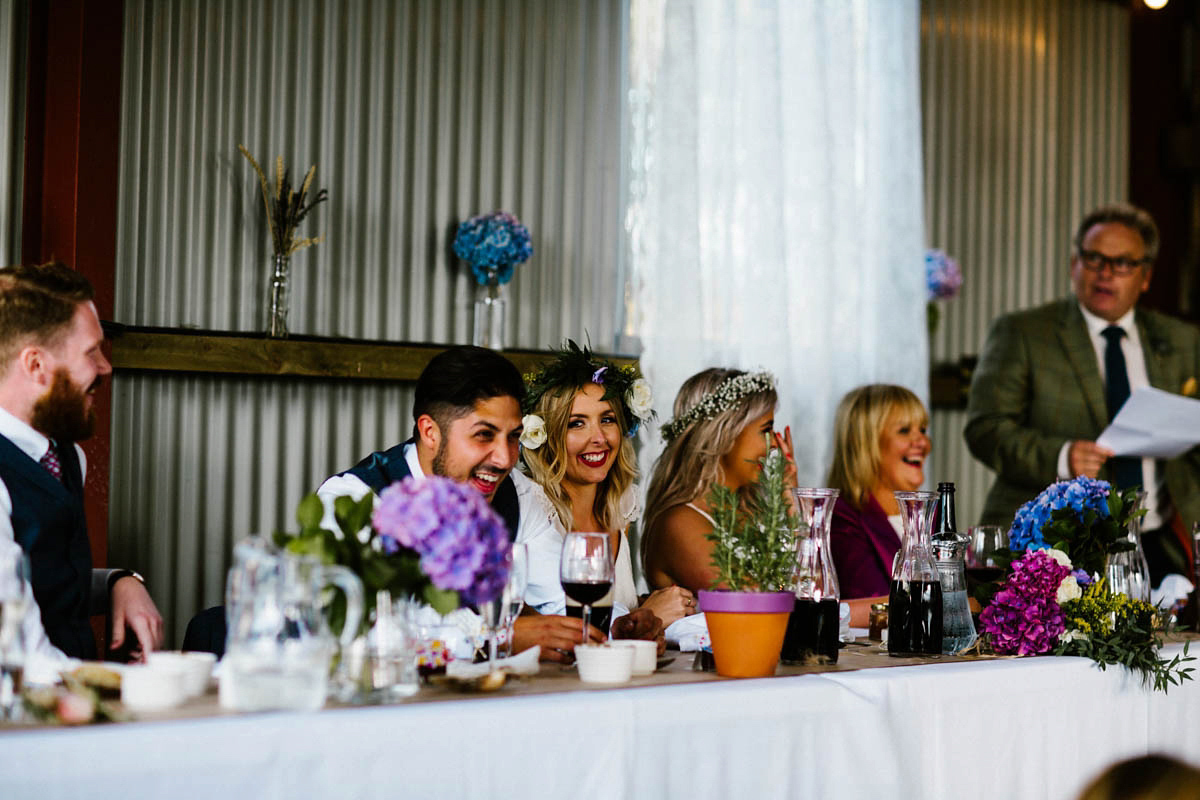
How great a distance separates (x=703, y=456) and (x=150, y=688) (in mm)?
1862

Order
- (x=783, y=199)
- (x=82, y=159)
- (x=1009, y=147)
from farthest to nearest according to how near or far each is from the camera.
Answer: (x=1009, y=147) → (x=783, y=199) → (x=82, y=159)

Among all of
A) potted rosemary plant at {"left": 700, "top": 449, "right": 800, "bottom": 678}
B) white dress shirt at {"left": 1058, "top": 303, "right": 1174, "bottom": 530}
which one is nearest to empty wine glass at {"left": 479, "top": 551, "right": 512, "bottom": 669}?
potted rosemary plant at {"left": 700, "top": 449, "right": 800, "bottom": 678}

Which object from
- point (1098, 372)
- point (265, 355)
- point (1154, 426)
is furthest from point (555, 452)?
point (1098, 372)

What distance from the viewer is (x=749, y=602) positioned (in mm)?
1797

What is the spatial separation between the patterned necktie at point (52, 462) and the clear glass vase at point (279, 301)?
1563 mm

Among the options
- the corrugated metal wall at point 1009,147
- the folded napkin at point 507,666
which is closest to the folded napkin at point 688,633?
the folded napkin at point 507,666

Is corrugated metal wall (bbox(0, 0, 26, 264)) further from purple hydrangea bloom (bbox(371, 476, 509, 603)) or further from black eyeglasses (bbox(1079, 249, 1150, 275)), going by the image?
black eyeglasses (bbox(1079, 249, 1150, 275))

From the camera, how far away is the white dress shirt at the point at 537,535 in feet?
8.26

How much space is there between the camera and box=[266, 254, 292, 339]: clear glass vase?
3775 mm

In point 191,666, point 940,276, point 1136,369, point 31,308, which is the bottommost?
point 191,666

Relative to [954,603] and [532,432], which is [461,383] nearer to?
[532,432]

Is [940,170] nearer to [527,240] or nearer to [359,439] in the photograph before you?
[527,240]

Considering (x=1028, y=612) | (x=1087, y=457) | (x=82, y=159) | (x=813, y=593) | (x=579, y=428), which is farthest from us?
(x=1087, y=457)

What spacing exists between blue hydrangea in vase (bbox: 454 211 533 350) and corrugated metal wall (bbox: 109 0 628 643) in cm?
8
